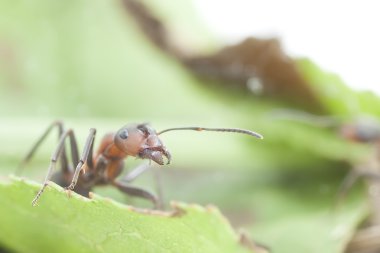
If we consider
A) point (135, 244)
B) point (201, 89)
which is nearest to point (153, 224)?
point (135, 244)

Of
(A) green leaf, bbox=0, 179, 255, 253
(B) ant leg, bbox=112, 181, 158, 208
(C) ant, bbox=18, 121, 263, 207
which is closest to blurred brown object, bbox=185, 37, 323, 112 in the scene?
(C) ant, bbox=18, 121, 263, 207

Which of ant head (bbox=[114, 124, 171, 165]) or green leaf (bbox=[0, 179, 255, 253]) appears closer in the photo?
green leaf (bbox=[0, 179, 255, 253])

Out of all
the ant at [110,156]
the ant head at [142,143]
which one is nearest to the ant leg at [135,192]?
the ant at [110,156]

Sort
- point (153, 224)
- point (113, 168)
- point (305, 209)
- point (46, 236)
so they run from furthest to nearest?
point (305, 209) → point (113, 168) → point (46, 236) → point (153, 224)

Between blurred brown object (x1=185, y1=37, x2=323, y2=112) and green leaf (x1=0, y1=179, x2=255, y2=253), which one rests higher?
blurred brown object (x1=185, y1=37, x2=323, y2=112)

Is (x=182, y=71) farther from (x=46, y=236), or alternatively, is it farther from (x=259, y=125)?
(x=46, y=236)

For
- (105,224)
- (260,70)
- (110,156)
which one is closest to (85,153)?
(110,156)

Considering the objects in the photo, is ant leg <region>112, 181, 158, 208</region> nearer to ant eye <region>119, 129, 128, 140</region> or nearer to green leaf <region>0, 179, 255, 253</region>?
ant eye <region>119, 129, 128, 140</region>
